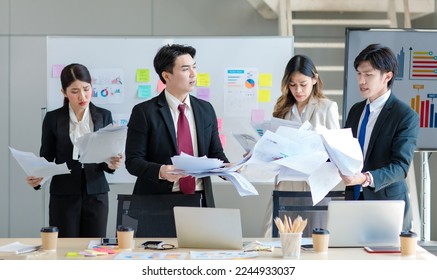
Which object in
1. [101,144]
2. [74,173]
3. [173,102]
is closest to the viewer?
[173,102]

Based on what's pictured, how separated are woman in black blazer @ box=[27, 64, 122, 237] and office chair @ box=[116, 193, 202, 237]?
0.79 metres

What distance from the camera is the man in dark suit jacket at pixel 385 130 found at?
3742 mm

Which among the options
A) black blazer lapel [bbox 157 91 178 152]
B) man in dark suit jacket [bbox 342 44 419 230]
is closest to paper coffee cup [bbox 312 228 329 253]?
man in dark suit jacket [bbox 342 44 419 230]

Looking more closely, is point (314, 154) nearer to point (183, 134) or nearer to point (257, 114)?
point (183, 134)

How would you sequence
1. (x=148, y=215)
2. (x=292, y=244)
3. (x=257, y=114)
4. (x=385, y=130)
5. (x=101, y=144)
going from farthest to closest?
(x=257, y=114) → (x=101, y=144) → (x=385, y=130) → (x=148, y=215) → (x=292, y=244)

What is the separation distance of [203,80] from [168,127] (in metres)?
2.35

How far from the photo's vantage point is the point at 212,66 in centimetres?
627

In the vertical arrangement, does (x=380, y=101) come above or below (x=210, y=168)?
above

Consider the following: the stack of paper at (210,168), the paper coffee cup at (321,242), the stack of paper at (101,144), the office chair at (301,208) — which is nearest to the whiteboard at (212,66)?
the stack of paper at (101,144)

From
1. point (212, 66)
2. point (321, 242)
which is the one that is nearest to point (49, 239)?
point (321, 242)

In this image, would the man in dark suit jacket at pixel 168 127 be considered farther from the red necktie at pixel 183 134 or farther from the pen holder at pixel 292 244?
the pen holder at pixel 292 244

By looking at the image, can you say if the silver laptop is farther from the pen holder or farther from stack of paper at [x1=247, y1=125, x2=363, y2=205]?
stack of paper at [x1=247, y1=125, x2=363, y2=205]

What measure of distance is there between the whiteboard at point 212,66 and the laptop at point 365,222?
3.12m
